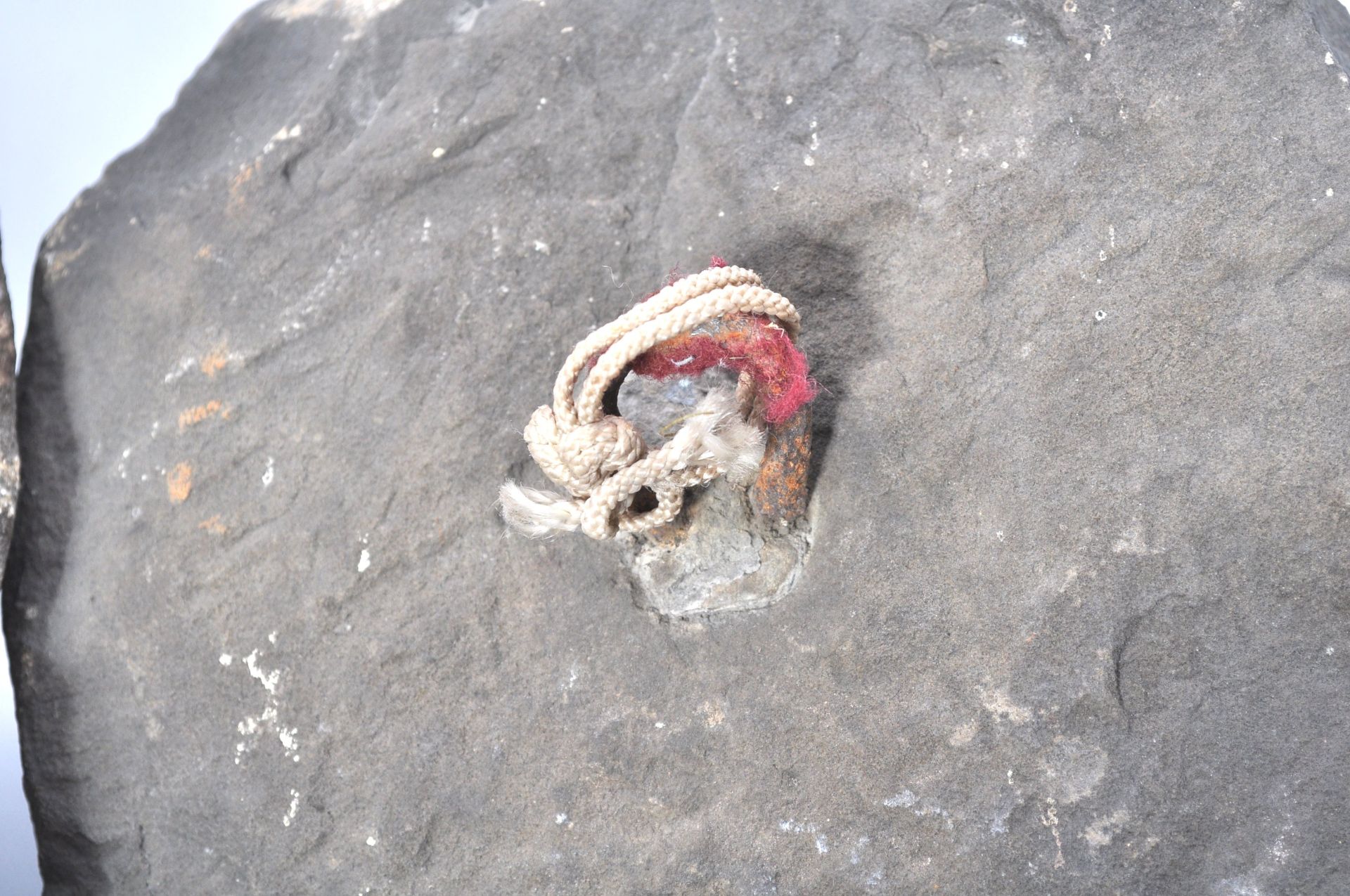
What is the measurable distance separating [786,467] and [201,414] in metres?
0.74

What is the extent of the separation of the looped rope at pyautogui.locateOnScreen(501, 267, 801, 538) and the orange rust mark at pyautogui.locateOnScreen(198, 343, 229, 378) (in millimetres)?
474

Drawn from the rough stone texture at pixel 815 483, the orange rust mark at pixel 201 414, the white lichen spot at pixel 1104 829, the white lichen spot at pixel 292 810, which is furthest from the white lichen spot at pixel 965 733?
the orange rust mark at pixel 201 414

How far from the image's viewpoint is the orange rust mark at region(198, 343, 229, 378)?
1413mm

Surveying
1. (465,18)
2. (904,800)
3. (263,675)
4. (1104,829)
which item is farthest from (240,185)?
(1104,829)

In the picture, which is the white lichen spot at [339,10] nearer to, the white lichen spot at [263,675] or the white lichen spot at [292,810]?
the white lichen spot at [263,675]

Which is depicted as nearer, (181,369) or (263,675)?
(263,675)

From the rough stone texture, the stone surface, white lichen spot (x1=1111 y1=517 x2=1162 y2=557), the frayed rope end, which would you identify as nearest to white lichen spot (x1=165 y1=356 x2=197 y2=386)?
the rough stone texture

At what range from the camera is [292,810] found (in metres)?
1.28

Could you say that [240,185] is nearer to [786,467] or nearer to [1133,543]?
[786,467]

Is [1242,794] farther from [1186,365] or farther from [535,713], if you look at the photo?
[535,713]

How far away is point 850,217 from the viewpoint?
4.04 ft

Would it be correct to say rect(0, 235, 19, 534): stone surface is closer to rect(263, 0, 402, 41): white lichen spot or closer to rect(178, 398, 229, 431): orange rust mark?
rect(178, 398, 229, 431): orange rust mark

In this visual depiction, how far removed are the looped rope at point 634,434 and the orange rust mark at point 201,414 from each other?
45 centimetres

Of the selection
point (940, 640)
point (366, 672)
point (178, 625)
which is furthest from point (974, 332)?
point (178, 625)
